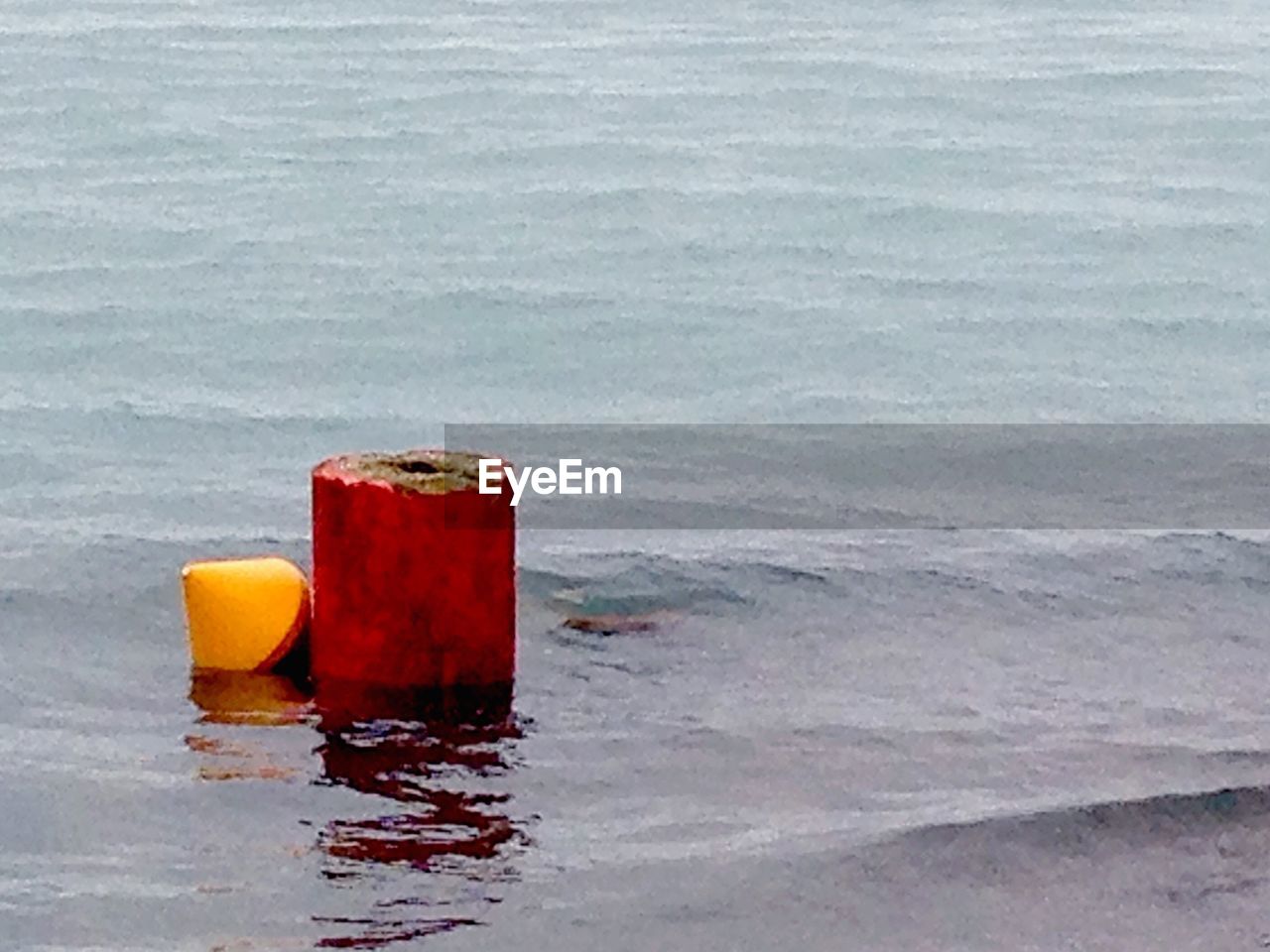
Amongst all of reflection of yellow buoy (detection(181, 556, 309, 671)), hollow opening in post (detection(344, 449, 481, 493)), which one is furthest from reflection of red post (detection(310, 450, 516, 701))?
reflection of yellow buoy (detection(181, 556, 309, 671))

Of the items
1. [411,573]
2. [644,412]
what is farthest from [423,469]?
[644,412]

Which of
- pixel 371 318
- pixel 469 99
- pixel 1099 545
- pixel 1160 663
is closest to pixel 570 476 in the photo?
pixel 1099 545

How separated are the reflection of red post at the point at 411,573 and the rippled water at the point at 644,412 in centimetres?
21

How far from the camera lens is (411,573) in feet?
21.0

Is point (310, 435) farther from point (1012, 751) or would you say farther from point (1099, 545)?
point (1012, 751)

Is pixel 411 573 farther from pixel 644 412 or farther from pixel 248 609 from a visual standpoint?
pixel 644 412

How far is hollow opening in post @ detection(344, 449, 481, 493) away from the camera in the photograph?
6.34 meters

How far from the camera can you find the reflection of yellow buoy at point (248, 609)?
6848mm

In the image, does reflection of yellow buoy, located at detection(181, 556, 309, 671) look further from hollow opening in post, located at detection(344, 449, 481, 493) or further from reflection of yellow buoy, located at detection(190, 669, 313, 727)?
hollow opening in post, located at detection(344, 449, 481, 493)

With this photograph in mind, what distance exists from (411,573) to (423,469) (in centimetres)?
27

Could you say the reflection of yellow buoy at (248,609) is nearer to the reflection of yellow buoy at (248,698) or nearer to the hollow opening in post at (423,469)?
the reflection of yellow buoy at (248,698)

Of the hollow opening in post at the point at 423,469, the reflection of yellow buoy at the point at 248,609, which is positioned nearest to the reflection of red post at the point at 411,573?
the hollow opening in post at the point at 423,469

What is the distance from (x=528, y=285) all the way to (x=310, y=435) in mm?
4343

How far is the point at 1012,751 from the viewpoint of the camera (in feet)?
21.2
